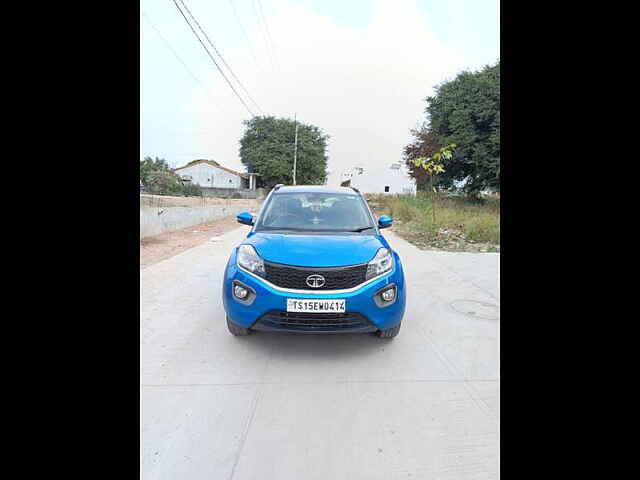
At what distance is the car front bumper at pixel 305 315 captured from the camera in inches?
96.9

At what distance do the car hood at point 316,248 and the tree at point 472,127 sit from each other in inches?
722

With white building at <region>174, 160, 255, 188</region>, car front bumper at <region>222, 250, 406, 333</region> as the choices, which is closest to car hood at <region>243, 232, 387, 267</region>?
car front bumper at <region>222, 250, 406, 333</region>

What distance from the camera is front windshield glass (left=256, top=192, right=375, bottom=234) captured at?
3436 millimetres

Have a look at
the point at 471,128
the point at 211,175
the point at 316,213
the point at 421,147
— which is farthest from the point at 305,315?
the point at 211,175

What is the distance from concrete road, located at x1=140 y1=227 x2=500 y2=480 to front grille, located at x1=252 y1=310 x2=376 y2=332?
31 cm

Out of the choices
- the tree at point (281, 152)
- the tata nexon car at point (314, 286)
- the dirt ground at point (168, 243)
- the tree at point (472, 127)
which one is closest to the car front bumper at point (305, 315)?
the tata nexon car at point (314, 286)

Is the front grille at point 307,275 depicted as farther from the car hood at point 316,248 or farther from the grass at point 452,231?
the grass at point 452,231

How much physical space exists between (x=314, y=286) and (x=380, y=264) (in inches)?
23.9
